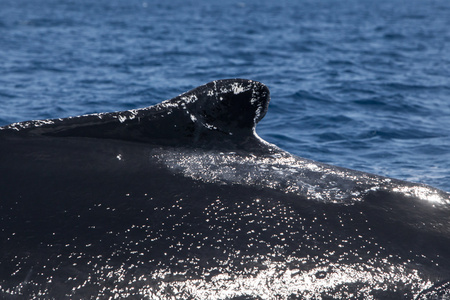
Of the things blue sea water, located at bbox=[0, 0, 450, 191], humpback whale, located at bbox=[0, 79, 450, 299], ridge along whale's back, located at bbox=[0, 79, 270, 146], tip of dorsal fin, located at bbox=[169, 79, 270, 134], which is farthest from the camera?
blue sea water, located at bbox=[0, 0, 450, 191]

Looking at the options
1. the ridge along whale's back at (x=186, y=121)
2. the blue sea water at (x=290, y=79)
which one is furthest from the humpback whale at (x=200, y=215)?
the blue sea water at (x=290, y=79)

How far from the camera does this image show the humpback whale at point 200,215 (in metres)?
4.89

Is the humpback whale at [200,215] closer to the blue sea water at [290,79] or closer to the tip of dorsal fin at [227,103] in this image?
the tip of dorsal fin at [227,103]

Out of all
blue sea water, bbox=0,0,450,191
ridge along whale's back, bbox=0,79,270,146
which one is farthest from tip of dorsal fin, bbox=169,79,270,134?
blue sea water, bbox=0,0,450,191

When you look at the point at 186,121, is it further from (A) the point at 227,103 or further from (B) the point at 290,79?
(B) the point at 290,79

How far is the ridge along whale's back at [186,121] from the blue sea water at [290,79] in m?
7.09

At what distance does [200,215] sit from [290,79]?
846 inches

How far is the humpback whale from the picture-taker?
4.89 meters

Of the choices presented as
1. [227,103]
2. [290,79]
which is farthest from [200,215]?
[290,79]

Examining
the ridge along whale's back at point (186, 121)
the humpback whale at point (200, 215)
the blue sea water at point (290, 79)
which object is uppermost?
the ridge along whale's back at point (186, 121)

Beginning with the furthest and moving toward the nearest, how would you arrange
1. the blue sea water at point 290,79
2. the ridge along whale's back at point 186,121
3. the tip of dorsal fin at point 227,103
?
the blue sea water at point 290,79 → the tip of dorsal fin at point 227,103 → the ridge along whale's back at point 186,121

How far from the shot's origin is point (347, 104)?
21.5 metres

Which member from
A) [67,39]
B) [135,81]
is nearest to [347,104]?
[135,81]

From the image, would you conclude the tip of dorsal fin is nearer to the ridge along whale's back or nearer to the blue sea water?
the ridge along whale's back
